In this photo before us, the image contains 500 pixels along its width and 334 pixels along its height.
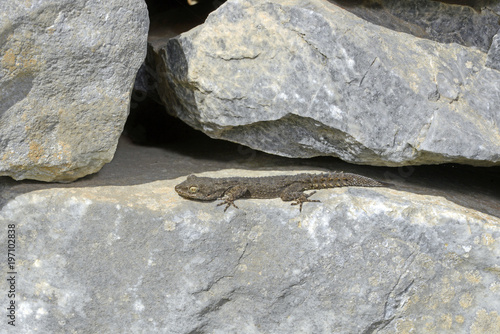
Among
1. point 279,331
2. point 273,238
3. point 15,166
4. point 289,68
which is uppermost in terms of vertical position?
point 289,68

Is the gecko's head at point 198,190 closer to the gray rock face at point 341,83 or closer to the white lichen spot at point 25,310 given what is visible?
the gray rock face at point 341,83

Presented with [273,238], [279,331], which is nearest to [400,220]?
[273,238]

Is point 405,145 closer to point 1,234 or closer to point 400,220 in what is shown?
point 400,220

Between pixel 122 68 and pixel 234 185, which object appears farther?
pixel 234 185

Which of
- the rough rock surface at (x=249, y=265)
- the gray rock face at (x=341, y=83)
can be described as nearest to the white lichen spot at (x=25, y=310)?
the rough rock surface at (x=249, y=265)

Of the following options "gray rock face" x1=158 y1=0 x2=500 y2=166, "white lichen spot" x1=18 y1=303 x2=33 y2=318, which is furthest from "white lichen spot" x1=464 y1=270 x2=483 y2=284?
"white lichen spot" x1=18 y1=303 x2=33 y2=318

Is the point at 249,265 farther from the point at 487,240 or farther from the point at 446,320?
the point at 487,240

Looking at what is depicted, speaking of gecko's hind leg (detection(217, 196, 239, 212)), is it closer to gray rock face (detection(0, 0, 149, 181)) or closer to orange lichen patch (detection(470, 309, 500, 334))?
gray rock face (detection(0, 0, 149, 181))
